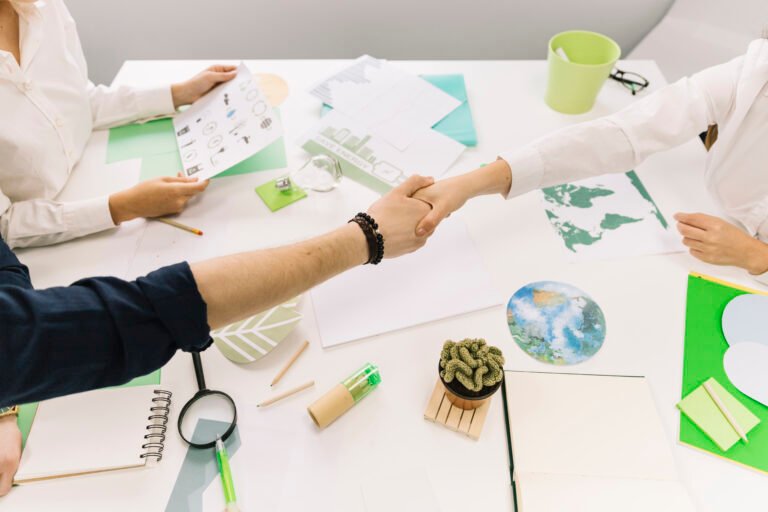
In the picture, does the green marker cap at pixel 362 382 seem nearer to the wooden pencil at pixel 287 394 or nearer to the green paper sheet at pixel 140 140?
the wooden pencil at pixel 287 394

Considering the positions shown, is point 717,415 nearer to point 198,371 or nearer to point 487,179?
point 487,179

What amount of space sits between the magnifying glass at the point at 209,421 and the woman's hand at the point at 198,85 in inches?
27.9

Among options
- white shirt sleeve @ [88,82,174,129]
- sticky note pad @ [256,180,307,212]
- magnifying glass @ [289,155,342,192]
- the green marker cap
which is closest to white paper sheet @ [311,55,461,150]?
magnifying glass @ [289,155,342,192]

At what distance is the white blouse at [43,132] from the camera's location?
0.91 m

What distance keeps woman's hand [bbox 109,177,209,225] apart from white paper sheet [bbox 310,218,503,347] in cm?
34

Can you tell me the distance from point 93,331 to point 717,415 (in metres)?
0.89

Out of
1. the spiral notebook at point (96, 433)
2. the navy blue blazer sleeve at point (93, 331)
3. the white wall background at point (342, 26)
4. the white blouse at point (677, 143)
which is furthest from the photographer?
the white wall background at point (342, 26)

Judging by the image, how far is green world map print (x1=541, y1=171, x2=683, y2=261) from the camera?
97 centimetres

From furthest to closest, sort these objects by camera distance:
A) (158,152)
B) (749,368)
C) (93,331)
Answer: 1. (158,152)
2. (749,368)
3. (93,331)

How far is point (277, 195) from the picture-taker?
104 cm

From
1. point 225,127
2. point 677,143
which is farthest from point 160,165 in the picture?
point 677,143

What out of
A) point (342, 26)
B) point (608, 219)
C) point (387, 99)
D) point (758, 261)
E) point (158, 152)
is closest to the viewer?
point (758, 261)

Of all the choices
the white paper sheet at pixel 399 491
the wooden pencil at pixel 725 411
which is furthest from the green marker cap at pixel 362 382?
the wooden pencil at pixel 725 411

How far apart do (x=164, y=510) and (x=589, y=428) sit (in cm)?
61
